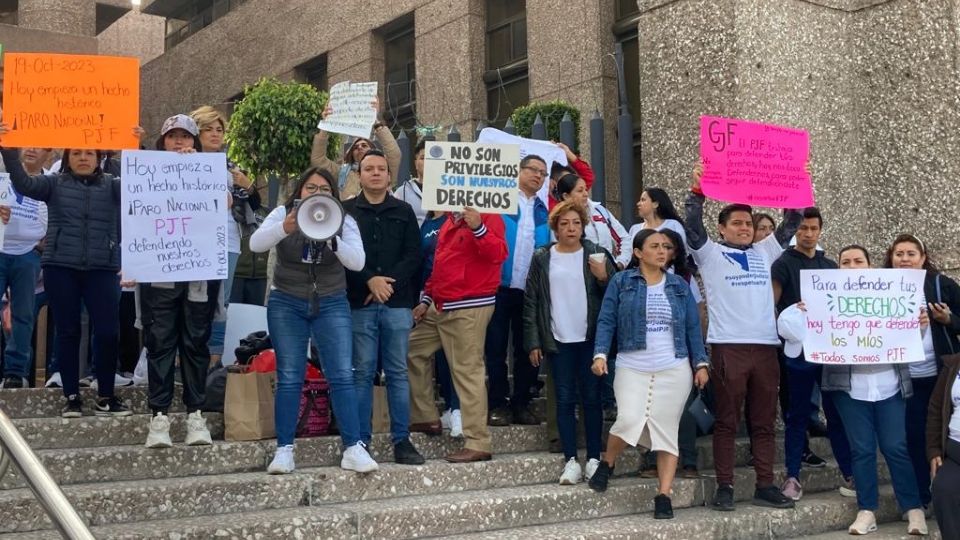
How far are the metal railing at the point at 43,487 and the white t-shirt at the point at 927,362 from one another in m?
5.15

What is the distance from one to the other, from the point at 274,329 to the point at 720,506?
2813 millimetres

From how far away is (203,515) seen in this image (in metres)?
5.09

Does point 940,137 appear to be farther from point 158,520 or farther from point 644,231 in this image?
point 158,520

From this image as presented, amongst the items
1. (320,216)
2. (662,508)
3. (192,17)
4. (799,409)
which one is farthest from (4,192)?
(192,17)

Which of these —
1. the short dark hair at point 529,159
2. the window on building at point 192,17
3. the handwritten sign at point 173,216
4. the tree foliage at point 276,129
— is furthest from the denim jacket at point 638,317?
the window on building at point 192,17

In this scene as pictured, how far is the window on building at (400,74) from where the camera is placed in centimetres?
1620

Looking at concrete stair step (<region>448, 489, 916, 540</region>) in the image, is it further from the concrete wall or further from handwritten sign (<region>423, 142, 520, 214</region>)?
the concrete wall

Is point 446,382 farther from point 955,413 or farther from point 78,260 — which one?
point 955,413

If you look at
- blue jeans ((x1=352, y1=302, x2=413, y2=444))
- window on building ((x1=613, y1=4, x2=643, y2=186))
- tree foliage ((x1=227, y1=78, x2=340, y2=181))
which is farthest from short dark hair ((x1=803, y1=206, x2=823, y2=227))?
tree foliage ((x1=227, y1=78, x2=340, y2=181))

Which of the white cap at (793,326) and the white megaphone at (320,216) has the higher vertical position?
the white megaphone at (320,216)

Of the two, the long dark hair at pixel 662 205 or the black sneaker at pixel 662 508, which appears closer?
the black sneaker at pixel 662 508

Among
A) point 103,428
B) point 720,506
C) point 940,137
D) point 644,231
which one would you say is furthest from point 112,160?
point 940,137

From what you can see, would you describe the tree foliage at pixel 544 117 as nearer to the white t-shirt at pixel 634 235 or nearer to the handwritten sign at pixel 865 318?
the white t-shirt at pixel 634 235

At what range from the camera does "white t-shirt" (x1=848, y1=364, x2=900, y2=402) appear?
6.11 metres
